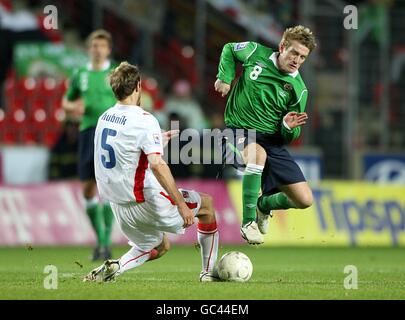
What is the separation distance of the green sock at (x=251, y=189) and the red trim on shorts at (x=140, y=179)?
1.36 metres

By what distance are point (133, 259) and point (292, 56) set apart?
2305 mm

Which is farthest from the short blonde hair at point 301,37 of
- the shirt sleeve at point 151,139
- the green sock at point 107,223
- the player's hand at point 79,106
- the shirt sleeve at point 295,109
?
the green sock at point 107,223

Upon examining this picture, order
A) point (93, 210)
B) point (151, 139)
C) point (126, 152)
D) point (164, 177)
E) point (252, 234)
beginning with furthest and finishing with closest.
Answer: point (93, 210) → point (252, 234) → point (126, 152) → point (151, 139) → point (164, 177)

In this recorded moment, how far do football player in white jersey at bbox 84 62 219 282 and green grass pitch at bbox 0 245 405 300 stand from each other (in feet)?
1.73

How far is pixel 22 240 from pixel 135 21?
536cm

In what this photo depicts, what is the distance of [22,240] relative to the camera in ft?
47.6

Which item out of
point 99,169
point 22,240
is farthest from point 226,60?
point 22,240

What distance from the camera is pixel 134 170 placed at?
25.5 feet

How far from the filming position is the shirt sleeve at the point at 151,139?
7.62 metres

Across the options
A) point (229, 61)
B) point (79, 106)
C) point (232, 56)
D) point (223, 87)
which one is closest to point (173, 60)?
point (79, 106)

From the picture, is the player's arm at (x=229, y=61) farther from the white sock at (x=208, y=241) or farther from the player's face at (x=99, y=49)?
the player's face at (x=99, y=49)

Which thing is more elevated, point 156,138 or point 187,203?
point 156,138

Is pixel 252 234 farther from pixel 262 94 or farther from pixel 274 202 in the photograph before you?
pixel 262 94
